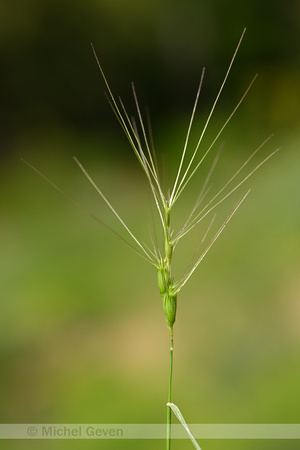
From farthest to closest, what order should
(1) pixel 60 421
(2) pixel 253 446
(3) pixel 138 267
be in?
(3) pixel 138 267
(1) pixel 60 421
(2) pixel 253 446

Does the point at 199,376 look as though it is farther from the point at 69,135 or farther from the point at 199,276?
the point at 69,135

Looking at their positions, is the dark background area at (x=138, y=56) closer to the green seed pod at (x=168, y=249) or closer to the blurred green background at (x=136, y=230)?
the blurred green background at (x=136, y=230)

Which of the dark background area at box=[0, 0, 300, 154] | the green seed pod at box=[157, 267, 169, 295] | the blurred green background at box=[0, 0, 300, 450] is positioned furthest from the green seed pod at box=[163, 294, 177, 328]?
the dark background area at box=[0, 0, 300, 154]

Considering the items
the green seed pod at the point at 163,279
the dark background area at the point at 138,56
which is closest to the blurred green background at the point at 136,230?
the dark background area at the point at 138,56

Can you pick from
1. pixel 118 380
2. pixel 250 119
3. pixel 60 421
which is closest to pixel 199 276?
pixel 118 380

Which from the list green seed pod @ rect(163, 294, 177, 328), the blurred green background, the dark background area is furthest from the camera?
the dark background area

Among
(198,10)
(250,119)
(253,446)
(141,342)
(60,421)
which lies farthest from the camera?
(198,10)

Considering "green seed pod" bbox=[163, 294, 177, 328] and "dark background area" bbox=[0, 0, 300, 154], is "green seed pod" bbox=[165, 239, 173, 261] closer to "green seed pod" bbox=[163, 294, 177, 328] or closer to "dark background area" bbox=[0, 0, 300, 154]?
"green seed pod" bbox=[163, 294, 177, 328]
